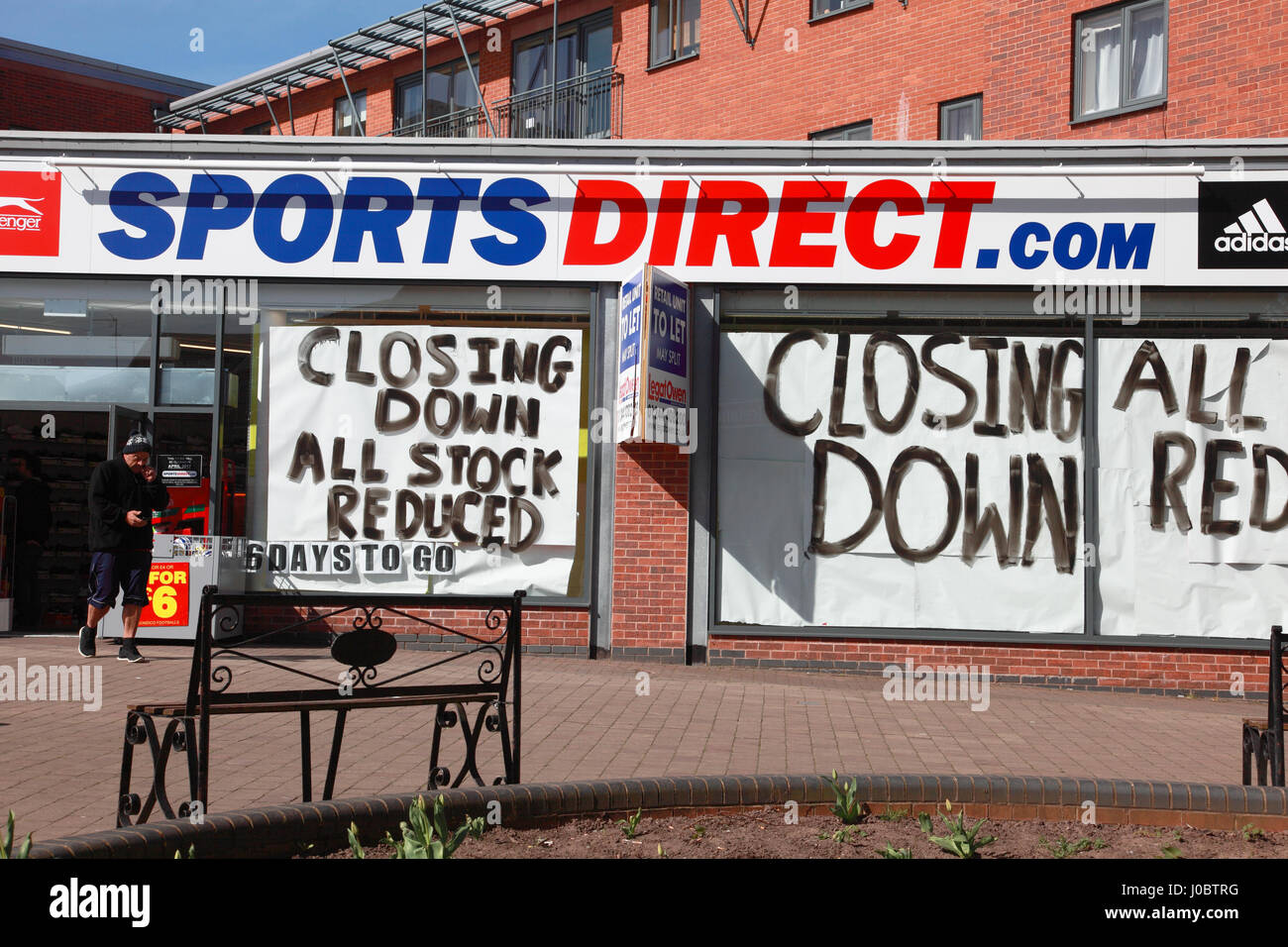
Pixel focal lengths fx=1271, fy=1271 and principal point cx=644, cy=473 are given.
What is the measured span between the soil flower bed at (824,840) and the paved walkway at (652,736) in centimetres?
173

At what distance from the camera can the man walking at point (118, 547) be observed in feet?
36.0

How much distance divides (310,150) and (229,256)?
1340 mm

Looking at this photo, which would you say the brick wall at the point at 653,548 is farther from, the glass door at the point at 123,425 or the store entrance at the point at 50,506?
the store entrance at the point at 50,506

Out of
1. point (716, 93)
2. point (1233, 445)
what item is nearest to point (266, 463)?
point (1233, 445)

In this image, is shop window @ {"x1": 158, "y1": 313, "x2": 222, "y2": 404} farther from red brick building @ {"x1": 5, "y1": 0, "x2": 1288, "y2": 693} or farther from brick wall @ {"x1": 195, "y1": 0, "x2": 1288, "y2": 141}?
brick wall @ {"x1": 195, "y1": 0, "x2": 1288, "y2": 141}

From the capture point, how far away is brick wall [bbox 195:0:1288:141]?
16.3 meters

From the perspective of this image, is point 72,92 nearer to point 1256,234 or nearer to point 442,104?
point 442,104

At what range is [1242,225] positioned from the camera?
39.2 ft

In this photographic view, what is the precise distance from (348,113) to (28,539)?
663 inches

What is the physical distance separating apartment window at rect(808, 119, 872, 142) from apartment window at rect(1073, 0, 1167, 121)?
3.23 meters

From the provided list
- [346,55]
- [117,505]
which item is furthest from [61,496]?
[346,55]

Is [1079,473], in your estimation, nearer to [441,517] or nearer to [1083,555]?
[1083,555]

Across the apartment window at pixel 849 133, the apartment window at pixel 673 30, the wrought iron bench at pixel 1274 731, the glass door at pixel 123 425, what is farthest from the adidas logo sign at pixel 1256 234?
the apartment window at pixel 673 30
